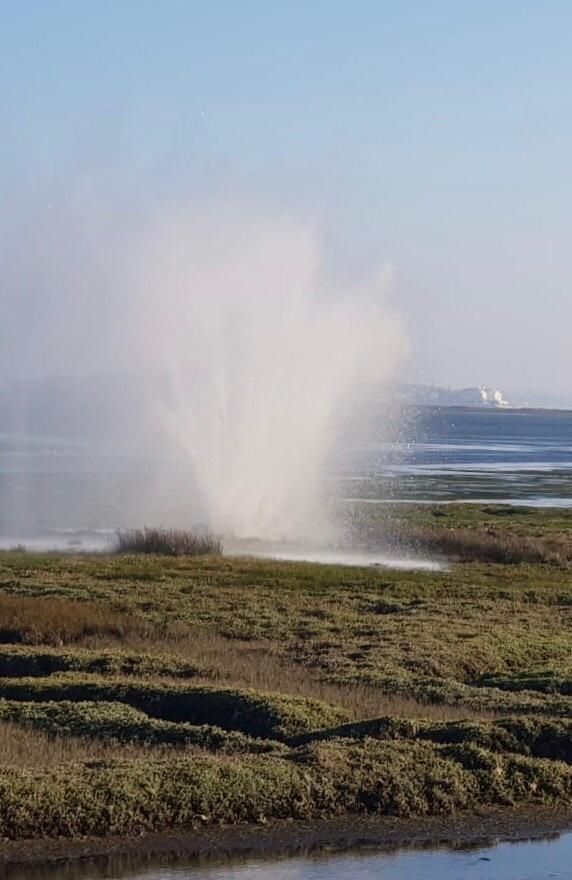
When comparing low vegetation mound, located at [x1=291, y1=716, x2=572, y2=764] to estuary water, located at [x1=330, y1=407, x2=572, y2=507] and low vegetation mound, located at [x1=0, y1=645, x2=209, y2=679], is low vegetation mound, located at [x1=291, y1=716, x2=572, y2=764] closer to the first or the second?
low vegetation mound, located at [x1=0, y1=645, x2=209, y2=679]

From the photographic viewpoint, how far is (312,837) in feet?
43.5

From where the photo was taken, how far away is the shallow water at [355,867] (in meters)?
12.2

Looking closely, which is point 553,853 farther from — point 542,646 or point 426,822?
point 542,646

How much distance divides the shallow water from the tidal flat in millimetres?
700

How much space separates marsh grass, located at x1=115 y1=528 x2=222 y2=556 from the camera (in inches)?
1656

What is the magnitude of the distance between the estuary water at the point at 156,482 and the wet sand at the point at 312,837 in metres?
30.5

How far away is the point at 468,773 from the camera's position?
48.4 feet

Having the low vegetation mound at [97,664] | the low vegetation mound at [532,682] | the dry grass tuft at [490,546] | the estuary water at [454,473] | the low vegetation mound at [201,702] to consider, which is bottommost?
the estuary water at [454,473]

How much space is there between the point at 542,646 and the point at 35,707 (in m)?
10.4

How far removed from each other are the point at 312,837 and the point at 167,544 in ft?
96.3

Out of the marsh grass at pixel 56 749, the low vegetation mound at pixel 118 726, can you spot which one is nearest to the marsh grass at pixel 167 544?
the low vegetation mound at pixel 118 726

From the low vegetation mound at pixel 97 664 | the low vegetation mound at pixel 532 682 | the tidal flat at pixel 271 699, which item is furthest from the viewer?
the low vegetation mound at pixel 97 664

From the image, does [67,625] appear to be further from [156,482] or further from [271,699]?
[156,482]

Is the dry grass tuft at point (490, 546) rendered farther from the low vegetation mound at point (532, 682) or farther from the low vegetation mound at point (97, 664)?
the low vegetation mound at point (97, 664)
